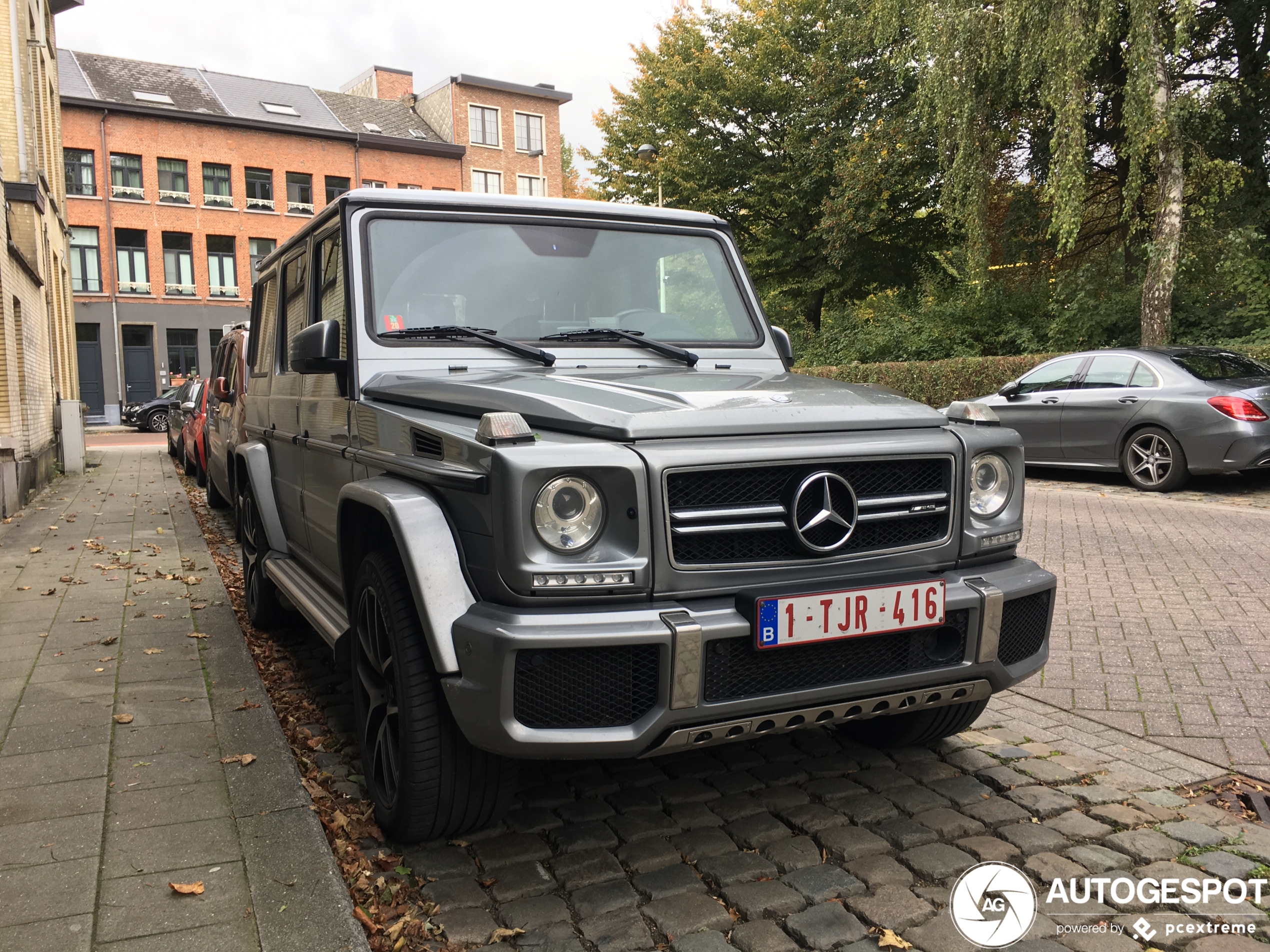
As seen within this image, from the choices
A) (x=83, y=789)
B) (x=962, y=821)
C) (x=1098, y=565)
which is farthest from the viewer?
(x=1098, y=565)

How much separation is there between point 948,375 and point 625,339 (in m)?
14.9

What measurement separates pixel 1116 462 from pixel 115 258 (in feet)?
131

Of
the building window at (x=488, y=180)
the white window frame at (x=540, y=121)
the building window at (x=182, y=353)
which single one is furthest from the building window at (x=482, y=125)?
the building window at (x=182, y=353)

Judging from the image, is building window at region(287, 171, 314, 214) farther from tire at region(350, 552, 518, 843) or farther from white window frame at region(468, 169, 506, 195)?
tire at region(350, 552, 518, 843)

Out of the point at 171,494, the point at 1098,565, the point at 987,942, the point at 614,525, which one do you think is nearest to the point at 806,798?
the point at 987,942

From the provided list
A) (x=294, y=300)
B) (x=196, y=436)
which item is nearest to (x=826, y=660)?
(x=294, y=300)

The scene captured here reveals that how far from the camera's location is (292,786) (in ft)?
11.2

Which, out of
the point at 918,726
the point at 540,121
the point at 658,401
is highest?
the point at 540,121

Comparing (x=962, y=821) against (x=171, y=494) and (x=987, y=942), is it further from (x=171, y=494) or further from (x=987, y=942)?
(x=171, y=494)

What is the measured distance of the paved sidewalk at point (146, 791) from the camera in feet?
8.60

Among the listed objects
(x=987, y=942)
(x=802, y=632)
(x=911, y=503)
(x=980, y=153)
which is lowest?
(x=987, y=942)

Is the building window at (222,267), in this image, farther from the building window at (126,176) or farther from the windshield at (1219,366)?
the windshield at (1219,366)

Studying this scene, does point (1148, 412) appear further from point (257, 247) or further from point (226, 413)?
point (257, 247)

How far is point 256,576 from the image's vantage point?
5805 millimetres
